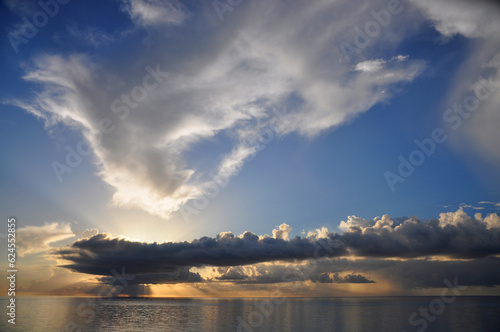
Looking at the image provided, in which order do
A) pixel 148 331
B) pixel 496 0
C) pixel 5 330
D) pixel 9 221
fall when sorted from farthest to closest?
1. pixel 148 331
2. pixel 5 330
3. pixel 9 221
4. pixel 496 0

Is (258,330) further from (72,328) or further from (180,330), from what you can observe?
(72,328)

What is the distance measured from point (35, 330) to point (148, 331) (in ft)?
118

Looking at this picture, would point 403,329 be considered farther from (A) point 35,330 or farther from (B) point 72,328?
(A) point 35,330

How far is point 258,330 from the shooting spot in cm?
9706

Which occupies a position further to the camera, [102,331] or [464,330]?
[464,330]

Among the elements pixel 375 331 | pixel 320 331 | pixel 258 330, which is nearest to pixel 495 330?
pixel 375 331

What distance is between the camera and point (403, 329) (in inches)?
4109

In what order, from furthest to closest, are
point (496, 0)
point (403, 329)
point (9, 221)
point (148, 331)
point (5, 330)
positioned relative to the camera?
point (403, 329)
point (148, 331)
point (5, 330)
point (9, 221)
point (496, 0)

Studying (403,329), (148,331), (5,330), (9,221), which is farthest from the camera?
(403,329)

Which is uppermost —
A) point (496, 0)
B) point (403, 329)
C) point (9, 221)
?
point (496, 0)

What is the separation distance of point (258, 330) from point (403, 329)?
52.5 metres

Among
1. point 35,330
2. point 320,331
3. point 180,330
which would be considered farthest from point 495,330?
point 35,330

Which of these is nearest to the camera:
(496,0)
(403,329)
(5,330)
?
(496,0)

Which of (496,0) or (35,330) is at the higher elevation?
(496,0)
